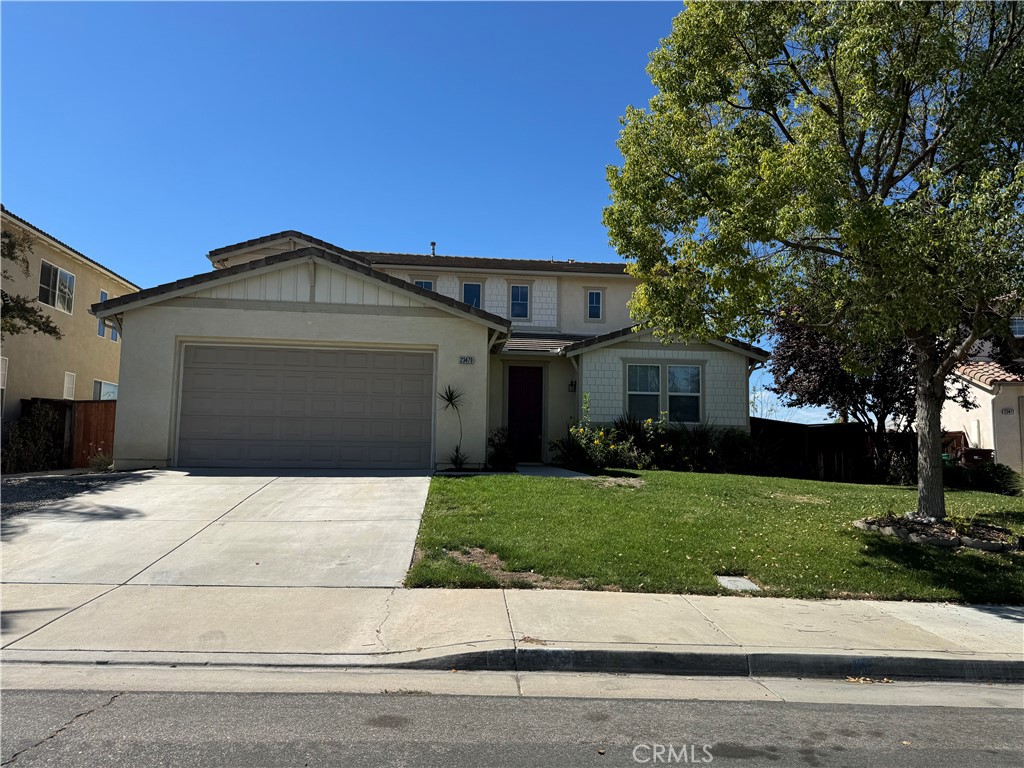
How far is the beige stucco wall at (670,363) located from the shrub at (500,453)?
9.27 feet

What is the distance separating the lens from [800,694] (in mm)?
4918

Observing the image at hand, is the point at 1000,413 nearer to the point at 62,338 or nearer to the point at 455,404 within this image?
the point at 455,404

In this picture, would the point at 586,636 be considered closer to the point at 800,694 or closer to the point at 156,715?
the point at 800,694

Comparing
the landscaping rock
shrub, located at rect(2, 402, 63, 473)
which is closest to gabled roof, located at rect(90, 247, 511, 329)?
shrub, located at rect(2, 402, 63, 473)

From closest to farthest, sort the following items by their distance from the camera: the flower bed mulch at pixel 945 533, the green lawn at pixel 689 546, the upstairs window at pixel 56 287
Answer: the green lawn at pixel 689 546 < the flower bed mulch at pixel 945 533 < the upstairs window at pixel 56 287

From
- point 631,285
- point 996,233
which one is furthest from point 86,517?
point 631,285

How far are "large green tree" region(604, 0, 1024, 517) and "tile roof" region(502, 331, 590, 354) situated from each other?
7.69 meters

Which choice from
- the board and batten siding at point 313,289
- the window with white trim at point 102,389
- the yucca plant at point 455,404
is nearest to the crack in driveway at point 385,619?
the yucca plant at point 455,404

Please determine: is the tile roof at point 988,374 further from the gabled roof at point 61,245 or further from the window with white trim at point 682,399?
the gabled roof at point 61,245

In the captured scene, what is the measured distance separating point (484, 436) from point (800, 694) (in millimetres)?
9690

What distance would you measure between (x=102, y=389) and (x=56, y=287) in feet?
13.2

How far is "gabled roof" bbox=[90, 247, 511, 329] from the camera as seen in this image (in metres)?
13.4

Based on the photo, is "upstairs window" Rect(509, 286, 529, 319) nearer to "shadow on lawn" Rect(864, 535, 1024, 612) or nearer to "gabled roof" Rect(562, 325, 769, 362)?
"gabled roof" Rect(562, 325, 769, 362)

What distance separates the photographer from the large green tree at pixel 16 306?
1428 centimetres
